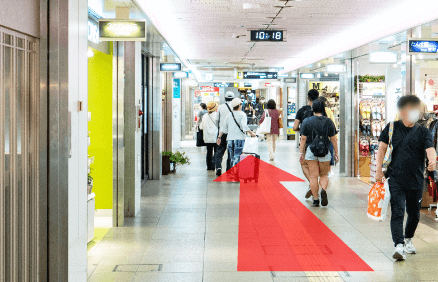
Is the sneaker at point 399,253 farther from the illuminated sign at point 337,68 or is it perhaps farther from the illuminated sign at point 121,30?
the illuminated sign at point 337,68

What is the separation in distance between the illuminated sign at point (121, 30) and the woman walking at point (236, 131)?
402cm

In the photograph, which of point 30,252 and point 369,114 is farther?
point 369,114

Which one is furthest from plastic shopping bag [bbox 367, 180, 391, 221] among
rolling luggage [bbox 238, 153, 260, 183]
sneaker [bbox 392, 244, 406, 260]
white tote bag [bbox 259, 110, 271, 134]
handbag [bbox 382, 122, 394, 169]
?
white tote bag [bbox 259, 110, 271, 134]

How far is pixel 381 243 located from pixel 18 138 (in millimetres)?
4035

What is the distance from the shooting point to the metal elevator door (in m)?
2.79

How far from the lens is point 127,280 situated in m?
4.34

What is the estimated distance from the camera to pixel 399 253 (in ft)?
15.9

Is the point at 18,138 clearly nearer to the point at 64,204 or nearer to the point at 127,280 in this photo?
the point at 64,204

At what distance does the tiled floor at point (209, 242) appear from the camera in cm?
448

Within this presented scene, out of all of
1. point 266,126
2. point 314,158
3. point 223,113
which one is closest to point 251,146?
point 223,113

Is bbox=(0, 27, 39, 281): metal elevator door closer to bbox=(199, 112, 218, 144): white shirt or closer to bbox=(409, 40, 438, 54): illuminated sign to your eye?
bbox=(409, 40, 438, 54): illuminated sign

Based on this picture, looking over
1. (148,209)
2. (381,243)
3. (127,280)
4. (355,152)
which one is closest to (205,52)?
(355,152)

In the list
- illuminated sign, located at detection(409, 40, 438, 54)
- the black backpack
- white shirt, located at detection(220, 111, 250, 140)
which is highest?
illuminated sign, located at detection(409, 40, 438, 54)

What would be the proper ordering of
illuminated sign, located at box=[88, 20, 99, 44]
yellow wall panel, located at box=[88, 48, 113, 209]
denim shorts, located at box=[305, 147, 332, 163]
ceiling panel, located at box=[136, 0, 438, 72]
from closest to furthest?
illuminated sign, located at box=[88, 20, 99, 44] < yellow wall panel, located at box=[88, 48, 113, 209] < denim shorts, located at box=[305, 147, 332, 163] < ceiling panel, located at box=[136, 0, 438, 72]
